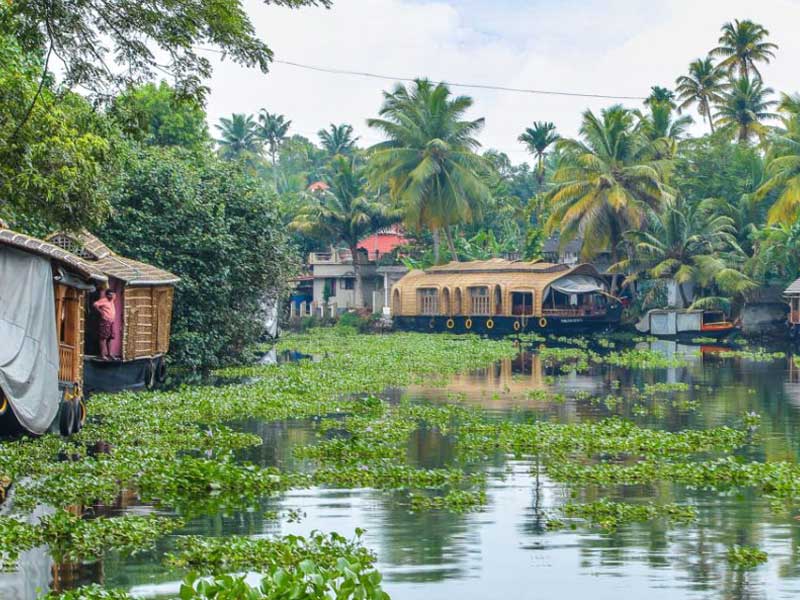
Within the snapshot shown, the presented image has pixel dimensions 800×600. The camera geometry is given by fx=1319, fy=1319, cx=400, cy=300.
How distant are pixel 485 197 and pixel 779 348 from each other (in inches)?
725

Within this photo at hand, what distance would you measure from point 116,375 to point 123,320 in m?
1.25

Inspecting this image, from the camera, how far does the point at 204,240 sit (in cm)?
3231

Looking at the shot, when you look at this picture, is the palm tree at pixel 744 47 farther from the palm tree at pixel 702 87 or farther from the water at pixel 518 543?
the water at pixel 518 543

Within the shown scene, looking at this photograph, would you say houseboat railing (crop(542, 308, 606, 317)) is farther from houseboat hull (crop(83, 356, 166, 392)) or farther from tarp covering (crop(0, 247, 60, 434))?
tarp covering (crop(0, 247, 60, 434))

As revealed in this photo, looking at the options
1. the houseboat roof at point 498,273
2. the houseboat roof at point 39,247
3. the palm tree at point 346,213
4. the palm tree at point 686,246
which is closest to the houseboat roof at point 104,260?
the houseboat roof at point 39,247

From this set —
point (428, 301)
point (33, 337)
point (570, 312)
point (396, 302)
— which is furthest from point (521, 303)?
point (33, 337)

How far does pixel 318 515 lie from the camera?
42.3 ft

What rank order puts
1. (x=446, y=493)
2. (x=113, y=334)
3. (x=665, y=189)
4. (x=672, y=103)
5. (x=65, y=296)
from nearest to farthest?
(x=446, y=493) < (x=65, y=296) < (x=113, y=334) < (x=665, y=189) < (x=672, y=103)

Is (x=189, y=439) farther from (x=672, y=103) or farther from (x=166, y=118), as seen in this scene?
(x=672, y=103)

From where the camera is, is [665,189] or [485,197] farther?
[485,197]

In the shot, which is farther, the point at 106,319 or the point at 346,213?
the point at 346,213

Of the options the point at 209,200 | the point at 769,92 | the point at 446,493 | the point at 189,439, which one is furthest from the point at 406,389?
the point at 769,92

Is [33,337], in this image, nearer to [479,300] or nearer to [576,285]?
[576,285]

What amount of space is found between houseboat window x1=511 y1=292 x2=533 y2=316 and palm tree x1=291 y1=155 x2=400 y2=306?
7316mm
